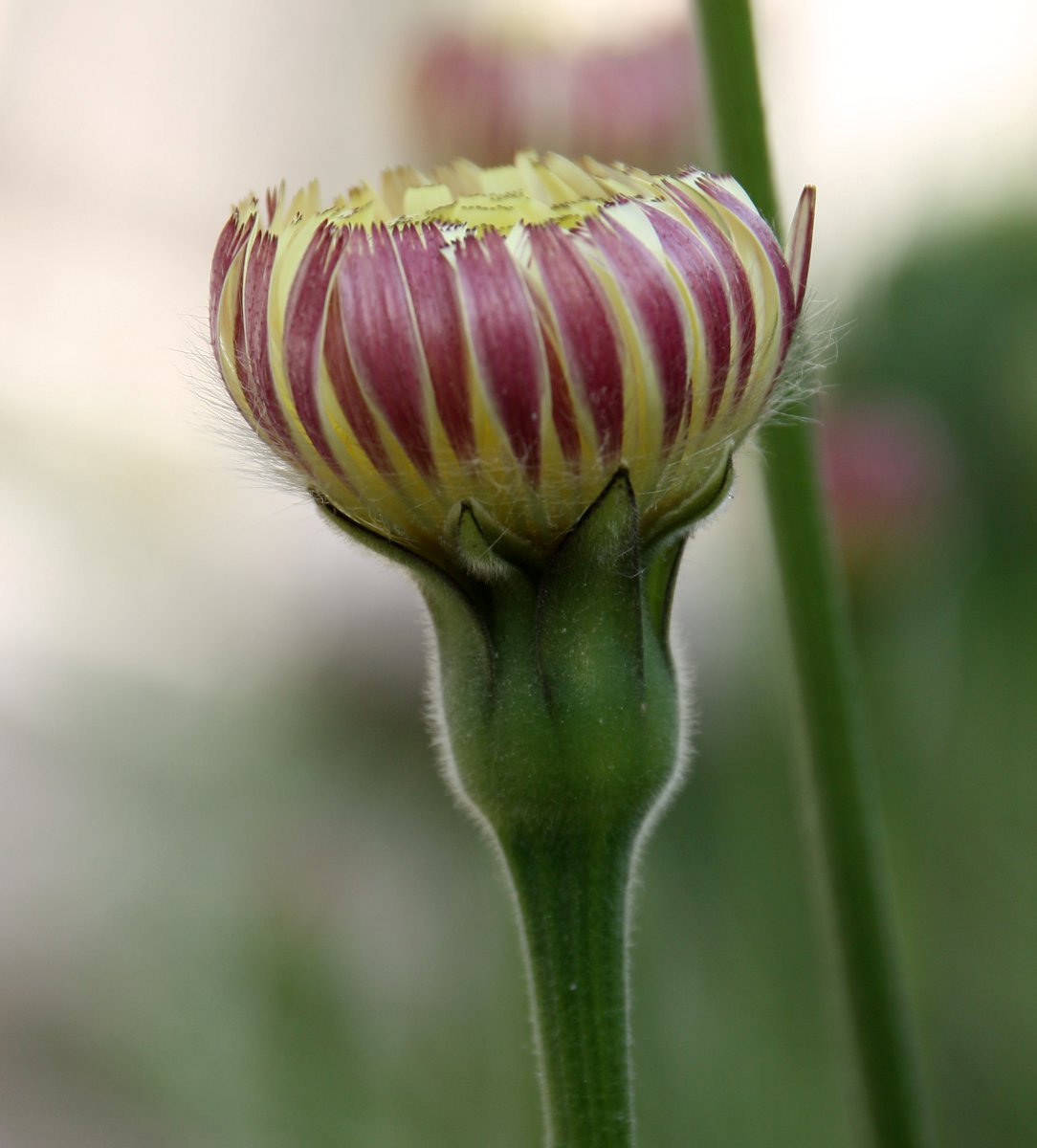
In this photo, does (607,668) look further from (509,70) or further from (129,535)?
(129,535)

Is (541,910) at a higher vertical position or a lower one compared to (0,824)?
higher

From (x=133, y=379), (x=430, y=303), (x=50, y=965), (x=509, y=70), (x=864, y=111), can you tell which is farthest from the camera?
(x=133, y=379)

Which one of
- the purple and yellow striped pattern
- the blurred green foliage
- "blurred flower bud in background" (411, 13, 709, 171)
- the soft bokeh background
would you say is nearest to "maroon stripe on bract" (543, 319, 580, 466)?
the purple and yellow striped pattern

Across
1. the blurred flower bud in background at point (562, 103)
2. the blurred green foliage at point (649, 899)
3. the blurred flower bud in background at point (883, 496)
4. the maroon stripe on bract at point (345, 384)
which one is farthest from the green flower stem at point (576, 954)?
the blurred flower bud in background at point (562, 103)

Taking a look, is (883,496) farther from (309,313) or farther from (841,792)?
(309,313)

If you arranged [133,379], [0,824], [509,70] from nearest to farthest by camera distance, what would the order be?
[509,70], [0,824], [133,379]

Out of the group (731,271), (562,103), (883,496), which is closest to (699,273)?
(731,271)

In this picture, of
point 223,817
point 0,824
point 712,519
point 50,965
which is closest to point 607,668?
point 712,519
